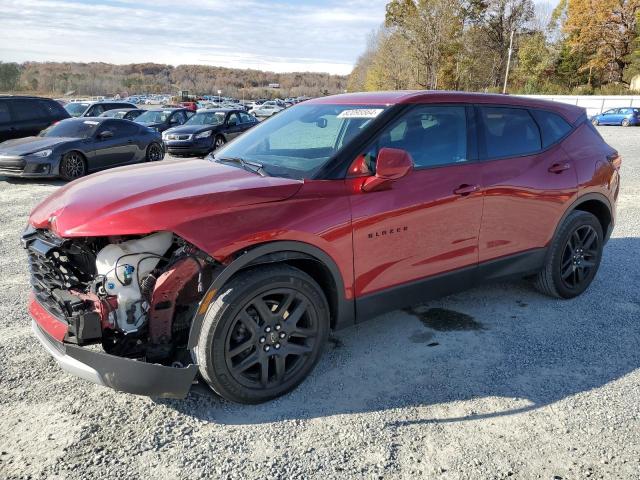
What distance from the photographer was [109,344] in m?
2.75

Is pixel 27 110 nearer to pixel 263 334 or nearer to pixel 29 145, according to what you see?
pixel 29 145

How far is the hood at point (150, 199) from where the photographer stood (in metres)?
2.62

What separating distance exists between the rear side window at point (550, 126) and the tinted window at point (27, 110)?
12.6 m

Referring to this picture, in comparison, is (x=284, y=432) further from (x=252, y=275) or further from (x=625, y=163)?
(x=625, y=163)

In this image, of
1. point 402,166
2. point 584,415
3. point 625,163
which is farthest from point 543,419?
point 625,163

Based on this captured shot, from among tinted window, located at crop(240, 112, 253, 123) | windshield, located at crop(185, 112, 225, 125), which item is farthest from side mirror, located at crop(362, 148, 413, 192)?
tinted window, located at crop(240, 112, 253, 123)

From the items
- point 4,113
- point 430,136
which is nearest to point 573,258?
point 430,136

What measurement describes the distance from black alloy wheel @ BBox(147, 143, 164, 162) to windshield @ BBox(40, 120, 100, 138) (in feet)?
4.97

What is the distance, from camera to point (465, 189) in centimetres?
362

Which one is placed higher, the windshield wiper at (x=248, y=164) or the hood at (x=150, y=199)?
the windshield wiper at (x=248, y=164)

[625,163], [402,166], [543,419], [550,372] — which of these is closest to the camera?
[543,419]

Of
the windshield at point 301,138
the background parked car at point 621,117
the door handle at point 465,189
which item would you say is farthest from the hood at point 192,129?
Result: the background parked car at point 621,117

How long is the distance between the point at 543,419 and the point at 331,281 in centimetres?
145

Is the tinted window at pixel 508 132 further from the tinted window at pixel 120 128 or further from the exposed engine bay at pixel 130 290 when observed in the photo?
the tinted window at pixel 120 128
